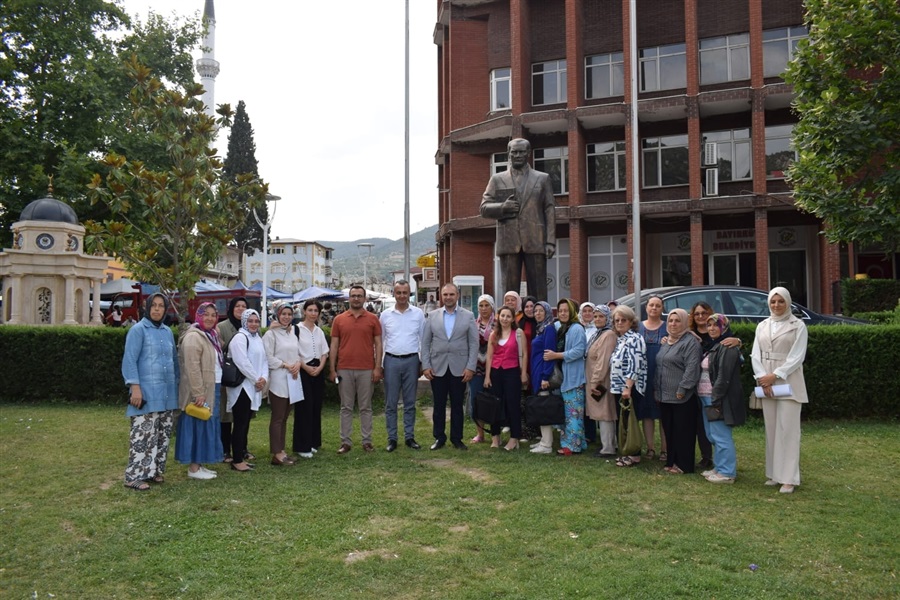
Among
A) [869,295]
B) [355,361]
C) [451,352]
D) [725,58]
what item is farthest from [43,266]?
[725,58]

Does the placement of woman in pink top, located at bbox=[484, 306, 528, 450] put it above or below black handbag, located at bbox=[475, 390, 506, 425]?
above

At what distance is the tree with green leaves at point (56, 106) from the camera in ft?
66.9

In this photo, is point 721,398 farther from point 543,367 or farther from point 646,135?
point 646,135

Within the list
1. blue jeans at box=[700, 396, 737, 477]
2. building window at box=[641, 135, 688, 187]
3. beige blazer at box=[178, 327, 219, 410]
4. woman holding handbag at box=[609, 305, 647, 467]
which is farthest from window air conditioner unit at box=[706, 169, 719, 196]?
beige blazer at box=[178, 327, 219, 410]

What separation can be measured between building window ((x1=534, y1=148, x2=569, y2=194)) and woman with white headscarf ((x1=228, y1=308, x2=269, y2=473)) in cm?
2146

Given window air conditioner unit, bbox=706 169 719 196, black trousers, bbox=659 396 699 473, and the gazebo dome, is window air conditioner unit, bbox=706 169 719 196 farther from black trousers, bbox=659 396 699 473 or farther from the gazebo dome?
the gazebo dome

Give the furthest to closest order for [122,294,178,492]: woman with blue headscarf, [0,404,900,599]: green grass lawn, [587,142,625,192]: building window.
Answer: [587,142,625,192]: building window
[122,294,178,492]: woman with blue headscarf
[0,404,900,599]: green grass lawn

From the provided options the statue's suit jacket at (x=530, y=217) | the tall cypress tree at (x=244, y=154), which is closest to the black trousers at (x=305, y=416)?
the statue's suit jacket at (x=530, y=217)

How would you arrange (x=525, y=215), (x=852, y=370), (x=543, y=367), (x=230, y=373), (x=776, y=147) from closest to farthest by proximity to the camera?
(x=230, y=373)
(x=543, y=367)
(x=525, y=215)
(x=852, y=370)
(x=776, y=147)

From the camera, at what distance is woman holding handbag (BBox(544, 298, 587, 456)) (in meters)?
7.88

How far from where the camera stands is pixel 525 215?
31.8ft

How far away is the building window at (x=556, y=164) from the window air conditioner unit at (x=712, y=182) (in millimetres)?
5557

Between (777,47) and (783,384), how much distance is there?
22.4 meters

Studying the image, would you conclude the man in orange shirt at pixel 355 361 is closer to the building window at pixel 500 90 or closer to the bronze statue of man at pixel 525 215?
the bronze statue of man at pixel 525 215
